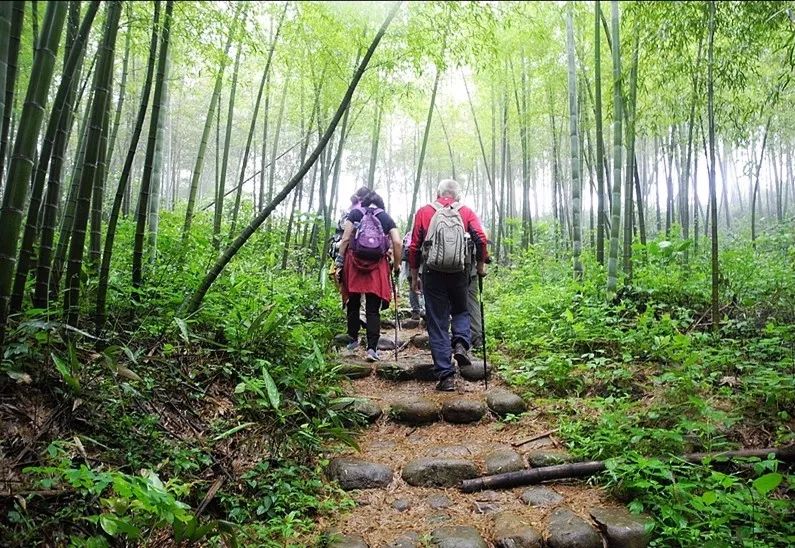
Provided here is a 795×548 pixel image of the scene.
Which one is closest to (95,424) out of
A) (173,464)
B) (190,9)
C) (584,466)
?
(173,464)

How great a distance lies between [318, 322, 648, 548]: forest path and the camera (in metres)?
2.19

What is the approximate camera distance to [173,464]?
2170mm

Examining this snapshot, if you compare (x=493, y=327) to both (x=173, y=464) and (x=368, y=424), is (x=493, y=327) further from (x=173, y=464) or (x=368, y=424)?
(x=173, y=464)

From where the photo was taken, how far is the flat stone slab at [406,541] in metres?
2.14

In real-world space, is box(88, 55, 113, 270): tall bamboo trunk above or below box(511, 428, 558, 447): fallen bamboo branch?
above

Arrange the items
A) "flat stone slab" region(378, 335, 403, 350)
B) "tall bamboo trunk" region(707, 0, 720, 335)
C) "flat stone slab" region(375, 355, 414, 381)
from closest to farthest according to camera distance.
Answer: "tall bamboo trunk" region(707, 0, 720, 335) < "flat stone slab" region(375, 355, 414, 381) < "flat stone slab" region(378, 335, 403, 350)

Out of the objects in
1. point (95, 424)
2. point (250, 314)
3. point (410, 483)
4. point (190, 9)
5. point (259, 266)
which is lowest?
point (410, 483)

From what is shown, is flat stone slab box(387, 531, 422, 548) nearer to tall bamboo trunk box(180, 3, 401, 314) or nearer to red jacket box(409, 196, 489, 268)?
tall bamboo trunk box(180, 3, 401, 314)

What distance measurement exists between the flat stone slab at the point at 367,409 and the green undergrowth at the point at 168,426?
163mm

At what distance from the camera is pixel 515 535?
217cm

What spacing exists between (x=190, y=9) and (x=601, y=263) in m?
5.23

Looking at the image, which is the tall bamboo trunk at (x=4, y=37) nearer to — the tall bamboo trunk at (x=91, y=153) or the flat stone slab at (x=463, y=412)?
the tall bamboo trunk at (x=91, y=153)

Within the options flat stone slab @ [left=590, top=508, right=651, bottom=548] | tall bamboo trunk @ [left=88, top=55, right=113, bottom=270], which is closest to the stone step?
flat stone slab @ [left=590, top=508, right=651, bottom=548]

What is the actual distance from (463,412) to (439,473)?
2.52 feet
